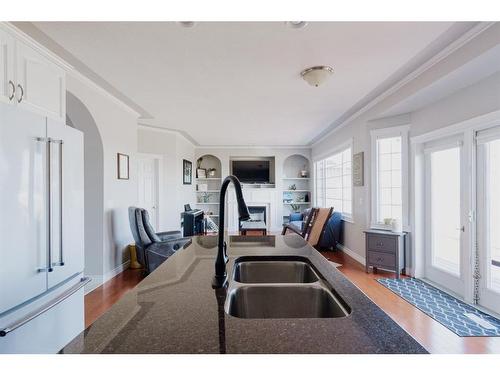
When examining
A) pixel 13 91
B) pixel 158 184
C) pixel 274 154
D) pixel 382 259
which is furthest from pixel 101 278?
pixel 274 154

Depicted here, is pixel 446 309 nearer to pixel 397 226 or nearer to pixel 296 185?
pixel 397 226

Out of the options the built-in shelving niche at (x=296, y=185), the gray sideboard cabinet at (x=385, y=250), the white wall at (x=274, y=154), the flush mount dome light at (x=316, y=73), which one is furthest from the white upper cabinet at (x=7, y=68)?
the built-in shelving niche at (x=296, y=185)

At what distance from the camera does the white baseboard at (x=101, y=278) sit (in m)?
3.40

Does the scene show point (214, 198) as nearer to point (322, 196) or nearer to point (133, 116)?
point (322, 196)

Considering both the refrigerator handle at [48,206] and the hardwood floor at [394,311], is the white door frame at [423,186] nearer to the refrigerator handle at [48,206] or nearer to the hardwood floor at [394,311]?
the hardwood floor at [394,311]

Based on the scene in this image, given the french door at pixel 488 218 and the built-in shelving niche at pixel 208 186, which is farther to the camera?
the built-in shelving niche at pixel 208 186

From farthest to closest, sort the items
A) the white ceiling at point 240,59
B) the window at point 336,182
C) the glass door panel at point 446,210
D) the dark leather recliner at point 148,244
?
the window at point 336,182, the dark leather recliner at point 148,244, the glass door panel at point 446,210, the white ceiling at point 240,59

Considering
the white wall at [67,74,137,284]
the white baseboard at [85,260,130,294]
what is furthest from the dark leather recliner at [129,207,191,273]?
the white baseboard at [85,260,130,294]

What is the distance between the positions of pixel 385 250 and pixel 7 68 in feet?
14.5

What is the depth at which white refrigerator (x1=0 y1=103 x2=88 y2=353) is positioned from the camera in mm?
1455

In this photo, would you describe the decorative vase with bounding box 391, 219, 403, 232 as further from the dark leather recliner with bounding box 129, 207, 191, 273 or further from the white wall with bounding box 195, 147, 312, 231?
the white wall with bounding box 195, 147, 312, 231

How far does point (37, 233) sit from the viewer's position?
166cm

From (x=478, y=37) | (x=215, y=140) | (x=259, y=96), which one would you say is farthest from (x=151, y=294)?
(x=215, y=140)
